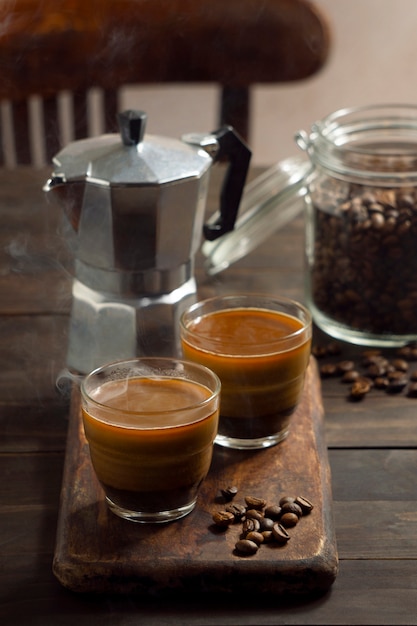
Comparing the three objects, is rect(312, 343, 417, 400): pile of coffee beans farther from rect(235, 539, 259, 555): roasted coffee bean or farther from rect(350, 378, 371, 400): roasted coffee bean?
rect(235, 539, 259, 555): roasted coffee bean

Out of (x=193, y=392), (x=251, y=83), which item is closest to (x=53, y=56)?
(x=251, y=83)

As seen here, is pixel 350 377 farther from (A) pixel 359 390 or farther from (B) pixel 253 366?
(B) pixel 253 366

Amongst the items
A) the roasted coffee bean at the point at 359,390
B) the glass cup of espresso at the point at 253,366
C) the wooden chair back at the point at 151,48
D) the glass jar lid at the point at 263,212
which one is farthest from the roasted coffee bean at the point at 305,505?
the wooden chair back at the point at 151,48

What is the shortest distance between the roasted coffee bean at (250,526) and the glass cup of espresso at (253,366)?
13 cm

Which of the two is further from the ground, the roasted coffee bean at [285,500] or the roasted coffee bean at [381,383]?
the roasted coffee bean at [285,500]

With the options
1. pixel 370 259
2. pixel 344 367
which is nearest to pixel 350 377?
pixel 344 367

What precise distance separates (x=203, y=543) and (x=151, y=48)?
1.12 m

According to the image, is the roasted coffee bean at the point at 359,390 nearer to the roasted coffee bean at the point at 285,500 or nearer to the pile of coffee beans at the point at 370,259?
the pile of coffee beans at the point at 370,259

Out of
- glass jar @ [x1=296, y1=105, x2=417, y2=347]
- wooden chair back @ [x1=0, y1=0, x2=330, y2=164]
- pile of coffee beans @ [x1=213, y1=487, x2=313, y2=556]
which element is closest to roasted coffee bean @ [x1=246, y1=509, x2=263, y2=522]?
pile of coffee beans @ [x1=213, y1=487, x2=313, y2=556]

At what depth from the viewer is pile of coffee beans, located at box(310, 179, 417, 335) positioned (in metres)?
1.05

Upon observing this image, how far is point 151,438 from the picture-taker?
0.72m

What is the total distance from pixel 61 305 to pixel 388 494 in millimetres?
488

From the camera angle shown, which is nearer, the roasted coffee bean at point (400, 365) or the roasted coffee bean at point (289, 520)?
the roasted coffee bean at point (289, 520)

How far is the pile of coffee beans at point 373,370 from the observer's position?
0.99 metres
